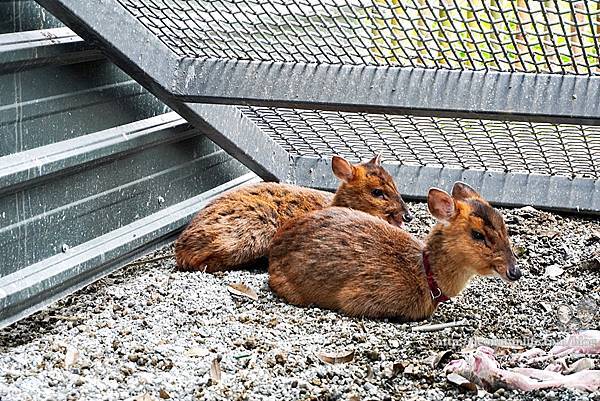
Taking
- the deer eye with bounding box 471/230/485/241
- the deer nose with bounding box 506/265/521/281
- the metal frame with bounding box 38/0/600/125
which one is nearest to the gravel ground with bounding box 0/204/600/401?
the deer nose with bounding box 506/265/521/281

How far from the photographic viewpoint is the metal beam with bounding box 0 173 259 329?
497 centimetres

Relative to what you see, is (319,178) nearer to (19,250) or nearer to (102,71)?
(102,71)

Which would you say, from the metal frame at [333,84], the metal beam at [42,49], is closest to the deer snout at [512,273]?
the metal frame at [333,84]

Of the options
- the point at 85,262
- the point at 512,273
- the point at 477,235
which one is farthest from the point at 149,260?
the point at 512,273

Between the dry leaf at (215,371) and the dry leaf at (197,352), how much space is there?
0.51 ft

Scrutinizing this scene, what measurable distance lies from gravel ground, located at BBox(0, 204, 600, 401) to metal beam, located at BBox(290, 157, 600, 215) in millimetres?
648

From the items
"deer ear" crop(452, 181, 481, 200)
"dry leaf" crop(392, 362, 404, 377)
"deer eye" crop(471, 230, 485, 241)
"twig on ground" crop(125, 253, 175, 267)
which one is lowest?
"twig on ground" crop(125, 253, 175, 267)

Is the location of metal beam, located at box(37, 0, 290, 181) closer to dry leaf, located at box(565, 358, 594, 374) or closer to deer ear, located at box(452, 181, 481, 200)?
deer ear, located at box(452, 181, 481, 200)

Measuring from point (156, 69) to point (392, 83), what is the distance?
134 cm

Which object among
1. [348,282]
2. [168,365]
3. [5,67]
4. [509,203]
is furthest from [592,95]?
[5,67]

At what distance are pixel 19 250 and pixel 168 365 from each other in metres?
1.30

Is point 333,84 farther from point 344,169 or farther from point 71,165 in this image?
point 71,165

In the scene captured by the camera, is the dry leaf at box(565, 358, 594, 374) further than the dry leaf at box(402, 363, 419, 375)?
No

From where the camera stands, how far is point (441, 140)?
261 inches
